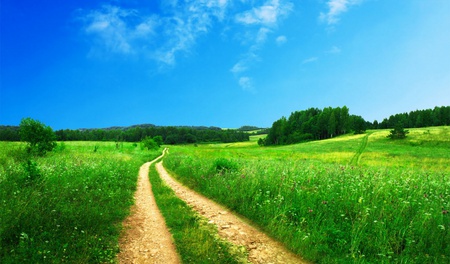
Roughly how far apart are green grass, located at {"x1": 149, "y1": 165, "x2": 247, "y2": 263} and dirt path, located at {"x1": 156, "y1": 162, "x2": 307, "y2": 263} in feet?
0.92

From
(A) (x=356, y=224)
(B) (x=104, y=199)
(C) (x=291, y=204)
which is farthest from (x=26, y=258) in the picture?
(A) (x=356, y=224)

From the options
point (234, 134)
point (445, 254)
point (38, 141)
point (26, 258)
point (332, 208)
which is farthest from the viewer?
point (234, 134)

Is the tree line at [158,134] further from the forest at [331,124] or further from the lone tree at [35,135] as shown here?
the lone tree at [35,135]

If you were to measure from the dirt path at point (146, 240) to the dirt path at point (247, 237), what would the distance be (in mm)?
1605

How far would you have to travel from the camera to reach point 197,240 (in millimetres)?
6367

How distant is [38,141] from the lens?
33906mm

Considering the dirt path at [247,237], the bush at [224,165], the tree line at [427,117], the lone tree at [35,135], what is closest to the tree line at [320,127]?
the tree line at [427,117]

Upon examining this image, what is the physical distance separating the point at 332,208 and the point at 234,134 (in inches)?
6861

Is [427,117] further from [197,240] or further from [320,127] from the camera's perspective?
[197,240]

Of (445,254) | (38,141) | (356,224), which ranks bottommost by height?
(445,254)

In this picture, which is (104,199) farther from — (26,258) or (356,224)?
(356,224)

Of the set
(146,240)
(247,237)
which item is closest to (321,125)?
(247,237)

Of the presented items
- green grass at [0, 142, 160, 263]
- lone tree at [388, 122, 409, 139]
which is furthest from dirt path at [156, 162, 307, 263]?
lone tree at [388, 122, 409, 139]

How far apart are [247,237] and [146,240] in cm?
293
